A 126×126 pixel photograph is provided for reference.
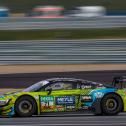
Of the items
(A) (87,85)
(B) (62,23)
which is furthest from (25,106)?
(B) (62,23)

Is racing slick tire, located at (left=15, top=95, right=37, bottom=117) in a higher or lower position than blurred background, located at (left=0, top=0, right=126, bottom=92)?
lower

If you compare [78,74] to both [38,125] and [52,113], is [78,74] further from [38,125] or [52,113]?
[38,125]

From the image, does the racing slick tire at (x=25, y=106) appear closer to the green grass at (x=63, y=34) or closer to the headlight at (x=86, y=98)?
the headlight at (x=86, y=98)

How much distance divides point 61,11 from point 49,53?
22777 mm

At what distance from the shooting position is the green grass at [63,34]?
1330 inches

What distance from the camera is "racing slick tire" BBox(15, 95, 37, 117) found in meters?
11.7

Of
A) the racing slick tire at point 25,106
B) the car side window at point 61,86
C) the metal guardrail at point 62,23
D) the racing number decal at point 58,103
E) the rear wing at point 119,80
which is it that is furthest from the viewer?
the metal guardrail at point 62,23

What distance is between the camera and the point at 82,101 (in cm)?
1198

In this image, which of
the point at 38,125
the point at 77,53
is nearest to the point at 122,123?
the point at 38,125

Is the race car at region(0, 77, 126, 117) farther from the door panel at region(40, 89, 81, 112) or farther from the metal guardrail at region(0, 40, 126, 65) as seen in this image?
the metal guardrail at region(0, 40, 126, 65)

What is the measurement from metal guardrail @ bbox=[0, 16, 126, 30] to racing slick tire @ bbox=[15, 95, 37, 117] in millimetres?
23776

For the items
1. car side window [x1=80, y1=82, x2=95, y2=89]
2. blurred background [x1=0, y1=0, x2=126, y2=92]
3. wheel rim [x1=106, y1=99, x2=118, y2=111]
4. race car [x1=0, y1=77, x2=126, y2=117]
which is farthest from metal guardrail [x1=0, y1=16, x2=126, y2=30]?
wheel rim [x1=106, y1=99, x2=118, y2=111]

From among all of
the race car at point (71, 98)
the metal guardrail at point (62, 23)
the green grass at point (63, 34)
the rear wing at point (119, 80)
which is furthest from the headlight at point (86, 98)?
the metal guardrail at point (62, 23)

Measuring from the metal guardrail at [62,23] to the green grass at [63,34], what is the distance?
0.63 metres
